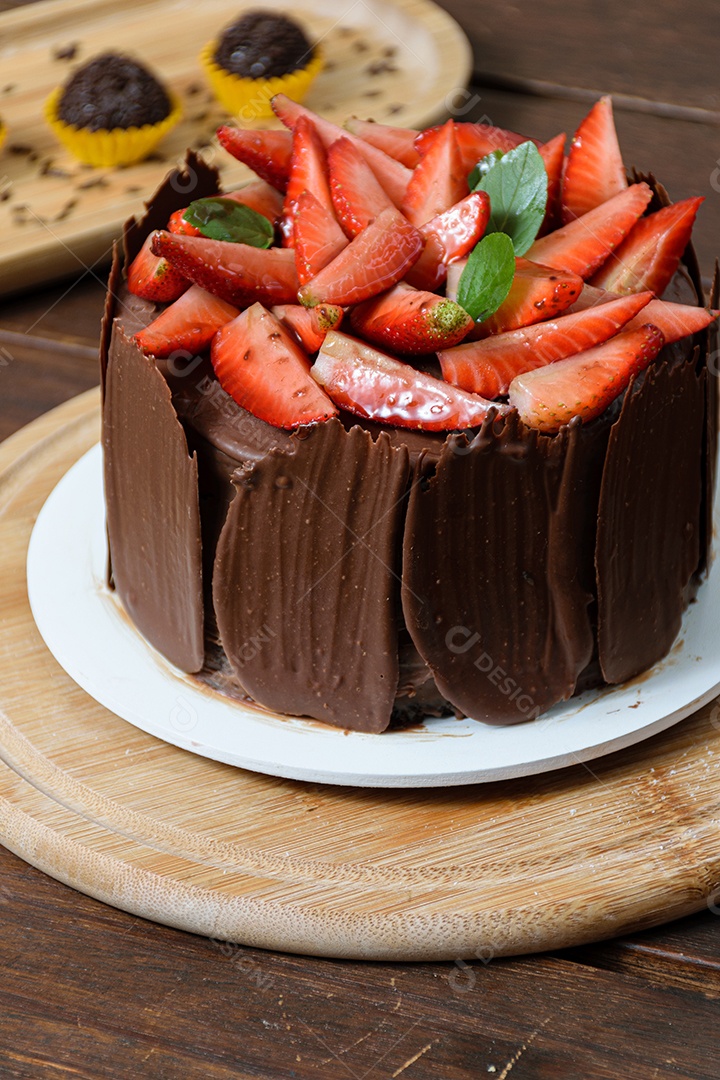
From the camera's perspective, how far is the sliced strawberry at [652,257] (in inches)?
55.9

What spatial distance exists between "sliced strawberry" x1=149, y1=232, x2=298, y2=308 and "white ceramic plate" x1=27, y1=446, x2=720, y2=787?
39 cm

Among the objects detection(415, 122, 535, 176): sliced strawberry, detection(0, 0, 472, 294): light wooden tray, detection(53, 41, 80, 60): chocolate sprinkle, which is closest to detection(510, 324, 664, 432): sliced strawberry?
detection(415, 122, 535, 176): sliced strawberry

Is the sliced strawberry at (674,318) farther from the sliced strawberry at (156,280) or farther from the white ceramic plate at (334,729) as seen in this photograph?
the sliced strawberry at (156,280)

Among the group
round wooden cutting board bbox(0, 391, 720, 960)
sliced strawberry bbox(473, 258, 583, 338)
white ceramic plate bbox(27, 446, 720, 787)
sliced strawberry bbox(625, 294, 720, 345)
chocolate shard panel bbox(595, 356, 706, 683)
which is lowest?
round wooden cutting board bbox(0, 391, 720, 960)

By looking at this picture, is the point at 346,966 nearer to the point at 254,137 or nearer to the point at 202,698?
the point at 202,698

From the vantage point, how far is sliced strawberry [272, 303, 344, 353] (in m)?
1.32

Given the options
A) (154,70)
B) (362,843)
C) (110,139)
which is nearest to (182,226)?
(362,843)

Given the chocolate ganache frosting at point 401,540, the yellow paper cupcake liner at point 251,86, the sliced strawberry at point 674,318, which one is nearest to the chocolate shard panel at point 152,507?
the chocolate ganache frosting at point 401,540

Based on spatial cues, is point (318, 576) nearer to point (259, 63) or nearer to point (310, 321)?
point (310, 321)

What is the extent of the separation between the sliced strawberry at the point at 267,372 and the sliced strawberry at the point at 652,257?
0.34 metres

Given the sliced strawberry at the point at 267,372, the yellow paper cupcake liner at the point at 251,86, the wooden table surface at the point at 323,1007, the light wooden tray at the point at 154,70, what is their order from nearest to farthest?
the wooden table surface at the point at 323,1007
the sliced strawberry at the point at 267,372
the light wooden tray at the point at 154,70
the yellow paper cupcake liner at the point at 251,86

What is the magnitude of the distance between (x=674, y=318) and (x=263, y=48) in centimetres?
137

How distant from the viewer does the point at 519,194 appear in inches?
55.9

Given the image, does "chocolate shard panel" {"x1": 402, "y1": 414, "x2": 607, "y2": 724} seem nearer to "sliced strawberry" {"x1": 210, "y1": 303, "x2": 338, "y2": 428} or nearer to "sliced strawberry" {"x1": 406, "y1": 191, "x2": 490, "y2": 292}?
"sliced strawberry" {"x1": 210, "y1": 303, "x2": 338, "y2": 428}
